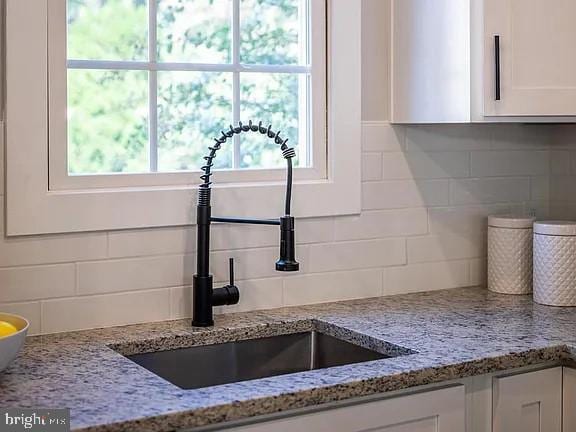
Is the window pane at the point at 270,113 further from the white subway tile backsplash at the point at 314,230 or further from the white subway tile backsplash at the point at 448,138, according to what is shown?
the white subway tile backsplash at the point at 448,138

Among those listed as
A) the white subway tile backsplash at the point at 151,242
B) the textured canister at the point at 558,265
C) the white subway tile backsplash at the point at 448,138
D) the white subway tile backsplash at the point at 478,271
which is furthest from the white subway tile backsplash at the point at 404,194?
the white subway tile backsplash at the point at 151,242

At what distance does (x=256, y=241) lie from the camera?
2381mm

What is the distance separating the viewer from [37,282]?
2.09 metres

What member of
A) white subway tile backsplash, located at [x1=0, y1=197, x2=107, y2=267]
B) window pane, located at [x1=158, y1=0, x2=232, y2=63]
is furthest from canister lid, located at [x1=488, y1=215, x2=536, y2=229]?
white subway tile backsplash, located at [x1=0, y1=197, x2=107, y2=267]

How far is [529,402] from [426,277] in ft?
2.35

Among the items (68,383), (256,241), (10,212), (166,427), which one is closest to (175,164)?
(256,241)

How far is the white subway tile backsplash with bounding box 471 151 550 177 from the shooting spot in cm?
278

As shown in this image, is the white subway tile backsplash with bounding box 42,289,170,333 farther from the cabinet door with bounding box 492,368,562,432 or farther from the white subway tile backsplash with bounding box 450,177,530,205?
the white subway tile backsplash with bounding box 450,177,530,205

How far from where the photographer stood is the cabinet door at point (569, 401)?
207 centimetres

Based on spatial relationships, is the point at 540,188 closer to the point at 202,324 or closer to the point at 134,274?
the point at 202,324

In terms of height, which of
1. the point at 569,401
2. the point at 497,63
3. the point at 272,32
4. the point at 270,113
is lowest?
the point at 569,401

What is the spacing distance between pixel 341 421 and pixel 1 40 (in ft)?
3.71

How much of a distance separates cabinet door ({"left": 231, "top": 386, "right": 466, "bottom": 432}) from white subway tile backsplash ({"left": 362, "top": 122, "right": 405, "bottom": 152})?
34.7 inches

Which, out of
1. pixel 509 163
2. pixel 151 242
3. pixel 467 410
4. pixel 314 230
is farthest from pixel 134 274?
pixel 509 163
